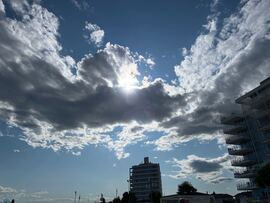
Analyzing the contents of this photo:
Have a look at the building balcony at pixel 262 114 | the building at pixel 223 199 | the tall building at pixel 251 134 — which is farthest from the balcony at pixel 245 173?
the building at pixel 223 199

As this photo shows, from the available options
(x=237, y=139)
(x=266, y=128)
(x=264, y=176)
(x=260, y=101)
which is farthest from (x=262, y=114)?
(x=264, y=176)

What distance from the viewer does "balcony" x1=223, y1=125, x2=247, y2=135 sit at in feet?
258

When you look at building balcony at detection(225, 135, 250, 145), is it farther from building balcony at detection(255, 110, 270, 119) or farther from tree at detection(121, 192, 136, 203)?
tree at detection(121, 192, 136, 203)

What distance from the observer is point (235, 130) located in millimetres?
79688

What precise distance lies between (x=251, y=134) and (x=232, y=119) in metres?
6.60

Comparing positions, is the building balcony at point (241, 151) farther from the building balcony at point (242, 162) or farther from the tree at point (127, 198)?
the tree at point (127, 198)

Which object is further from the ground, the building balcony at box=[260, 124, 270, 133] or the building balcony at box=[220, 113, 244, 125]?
the building balcony at box=[220, 113, 244, 125]

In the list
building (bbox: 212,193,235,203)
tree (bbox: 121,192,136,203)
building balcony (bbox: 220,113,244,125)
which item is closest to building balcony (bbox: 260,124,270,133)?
building balcony (bbox: 220,113,244,125)

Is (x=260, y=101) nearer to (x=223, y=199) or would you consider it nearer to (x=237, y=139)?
(x=237, y=139)

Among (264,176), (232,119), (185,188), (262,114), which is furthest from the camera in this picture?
(185,188)

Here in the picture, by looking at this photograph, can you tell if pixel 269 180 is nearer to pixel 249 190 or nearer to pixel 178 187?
pixel 249 190

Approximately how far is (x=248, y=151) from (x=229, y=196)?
1874 inches

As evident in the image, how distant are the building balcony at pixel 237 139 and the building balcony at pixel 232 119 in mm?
4263

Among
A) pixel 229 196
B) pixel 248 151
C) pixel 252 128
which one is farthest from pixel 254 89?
pixel 229 196
